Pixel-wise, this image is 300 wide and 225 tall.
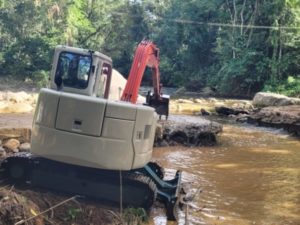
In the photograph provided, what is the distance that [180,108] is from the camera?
87.8ft

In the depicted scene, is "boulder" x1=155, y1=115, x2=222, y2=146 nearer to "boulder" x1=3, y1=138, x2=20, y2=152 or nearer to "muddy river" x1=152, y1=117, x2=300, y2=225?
"muddy river" x1=152, y1=117, x2=300, y2=225

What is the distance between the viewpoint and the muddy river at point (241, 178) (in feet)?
25.9

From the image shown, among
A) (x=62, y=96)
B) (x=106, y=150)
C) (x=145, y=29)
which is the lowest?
(x=106, y=150)

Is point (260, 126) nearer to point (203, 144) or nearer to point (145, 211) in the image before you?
point (203, 144)

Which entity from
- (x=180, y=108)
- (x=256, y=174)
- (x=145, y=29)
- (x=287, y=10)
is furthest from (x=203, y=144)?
(x=145, y=29)

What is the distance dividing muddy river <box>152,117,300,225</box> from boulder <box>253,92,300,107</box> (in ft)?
24.5

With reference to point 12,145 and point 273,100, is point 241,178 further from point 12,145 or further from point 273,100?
point 273,100

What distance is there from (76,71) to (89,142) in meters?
1.45

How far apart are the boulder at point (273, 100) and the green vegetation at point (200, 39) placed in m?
6.17

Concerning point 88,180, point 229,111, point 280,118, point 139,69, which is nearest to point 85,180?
point 88,180

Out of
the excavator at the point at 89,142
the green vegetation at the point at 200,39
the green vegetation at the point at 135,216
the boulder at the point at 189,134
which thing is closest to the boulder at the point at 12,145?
the excavator at the point at 89,142

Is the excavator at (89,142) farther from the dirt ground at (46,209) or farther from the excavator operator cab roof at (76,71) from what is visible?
the dirt ground at (46,209)

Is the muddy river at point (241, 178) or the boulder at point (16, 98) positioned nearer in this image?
the muddy river at point (241, 178)

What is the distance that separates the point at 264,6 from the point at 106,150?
3384cm
